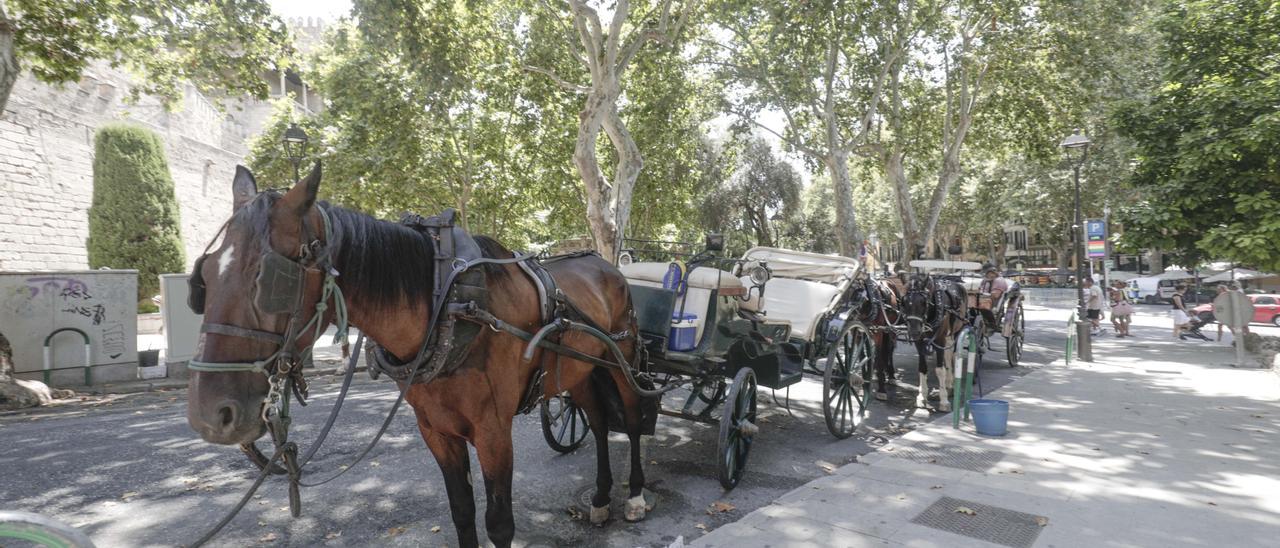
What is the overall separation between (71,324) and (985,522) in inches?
554

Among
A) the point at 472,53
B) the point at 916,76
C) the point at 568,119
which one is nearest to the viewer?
the point at 472,53

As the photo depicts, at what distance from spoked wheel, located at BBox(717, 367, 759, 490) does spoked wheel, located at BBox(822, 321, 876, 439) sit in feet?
3.97

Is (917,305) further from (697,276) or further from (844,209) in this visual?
(844,209)

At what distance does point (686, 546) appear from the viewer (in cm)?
403

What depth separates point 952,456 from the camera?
20.4 ft

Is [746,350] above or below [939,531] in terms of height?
above

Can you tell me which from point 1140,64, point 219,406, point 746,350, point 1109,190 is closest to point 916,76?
point 1140,64

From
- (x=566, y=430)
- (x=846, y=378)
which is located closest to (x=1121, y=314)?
(x=846, y=378)

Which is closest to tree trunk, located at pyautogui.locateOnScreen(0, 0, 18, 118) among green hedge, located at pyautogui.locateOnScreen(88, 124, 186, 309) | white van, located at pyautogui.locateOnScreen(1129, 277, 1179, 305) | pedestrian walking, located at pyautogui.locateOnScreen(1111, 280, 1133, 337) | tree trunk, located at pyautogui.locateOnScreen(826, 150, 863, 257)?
green hedge, located at pyautogui.locateOnScreen(88, 124, 186, 309)

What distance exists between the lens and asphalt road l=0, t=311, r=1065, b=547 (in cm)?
448

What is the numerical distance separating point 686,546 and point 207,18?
12.5 meters

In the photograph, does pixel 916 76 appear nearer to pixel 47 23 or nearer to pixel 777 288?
pixel 777 288

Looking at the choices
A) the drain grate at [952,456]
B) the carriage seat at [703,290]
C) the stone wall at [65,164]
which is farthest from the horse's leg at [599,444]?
the stone wall at [65,164]

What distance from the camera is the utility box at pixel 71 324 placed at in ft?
35.6
